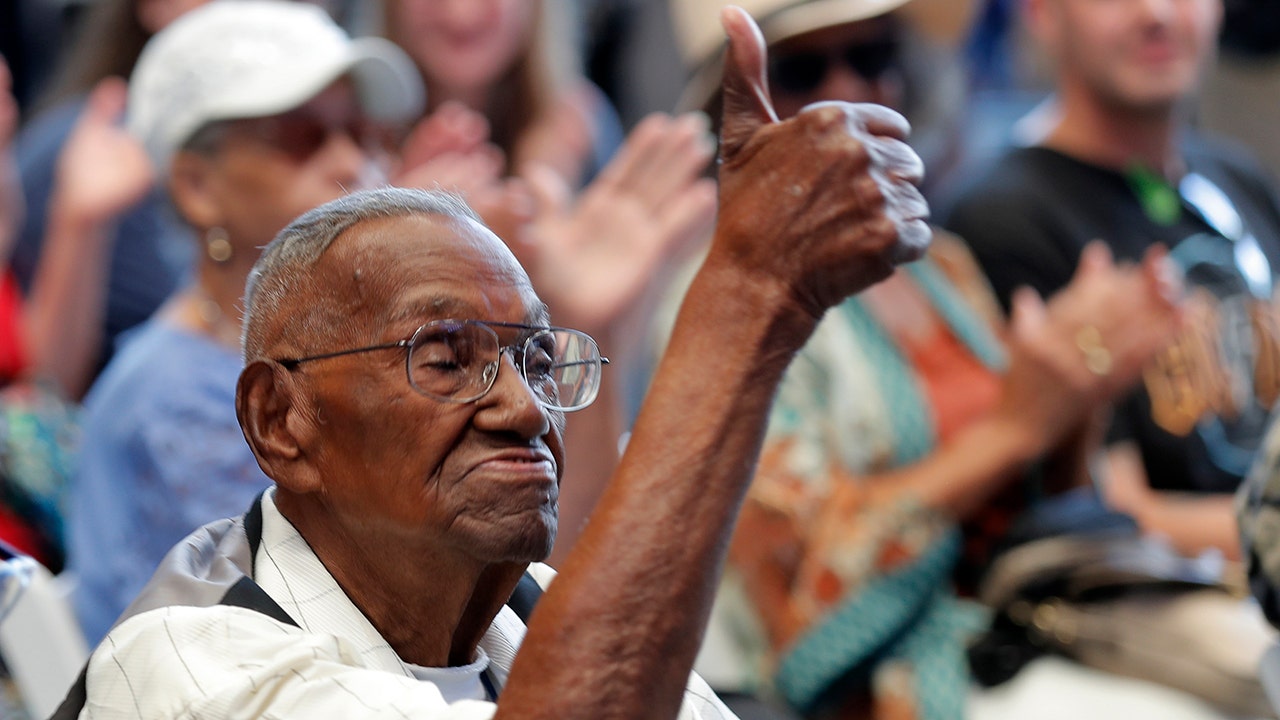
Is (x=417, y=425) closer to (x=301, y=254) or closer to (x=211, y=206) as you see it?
(x=301, y=254)

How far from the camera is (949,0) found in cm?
314

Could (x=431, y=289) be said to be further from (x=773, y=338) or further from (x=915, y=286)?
(x=915, y=286)

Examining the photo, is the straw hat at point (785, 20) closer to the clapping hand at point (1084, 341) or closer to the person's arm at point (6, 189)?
the clapping hand at point (1084, 341)

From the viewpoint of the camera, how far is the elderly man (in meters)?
1.16

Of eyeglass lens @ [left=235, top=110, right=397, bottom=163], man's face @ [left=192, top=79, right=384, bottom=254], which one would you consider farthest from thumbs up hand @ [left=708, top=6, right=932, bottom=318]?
eyeglass lens @ [left=235, top=110, right=397, bottom=163]

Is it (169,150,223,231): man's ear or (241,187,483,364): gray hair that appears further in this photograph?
(169,150,223,231): man's ear

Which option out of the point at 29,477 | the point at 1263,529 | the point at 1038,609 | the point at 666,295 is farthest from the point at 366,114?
the point at 1263,529

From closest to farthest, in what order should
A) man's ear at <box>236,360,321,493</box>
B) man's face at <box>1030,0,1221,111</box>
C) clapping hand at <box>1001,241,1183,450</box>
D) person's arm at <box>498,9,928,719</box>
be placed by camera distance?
person's arm at <box>498,9,928,719</box>, man's ear at <box>236,360,321,493</box>, clapping hand at <box>1001,241,1183,450</box>, man's face at <box>1030,0,1221,111</box>

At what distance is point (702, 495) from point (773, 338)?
0.13 m

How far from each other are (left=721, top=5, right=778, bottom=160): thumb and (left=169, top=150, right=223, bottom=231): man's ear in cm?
158

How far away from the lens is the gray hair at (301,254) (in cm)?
134

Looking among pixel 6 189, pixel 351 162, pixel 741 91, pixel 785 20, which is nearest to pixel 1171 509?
pixel 785 20

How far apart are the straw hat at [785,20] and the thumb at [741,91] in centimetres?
161

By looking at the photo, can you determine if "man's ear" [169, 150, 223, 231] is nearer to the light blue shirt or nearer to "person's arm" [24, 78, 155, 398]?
the light blue shirt
